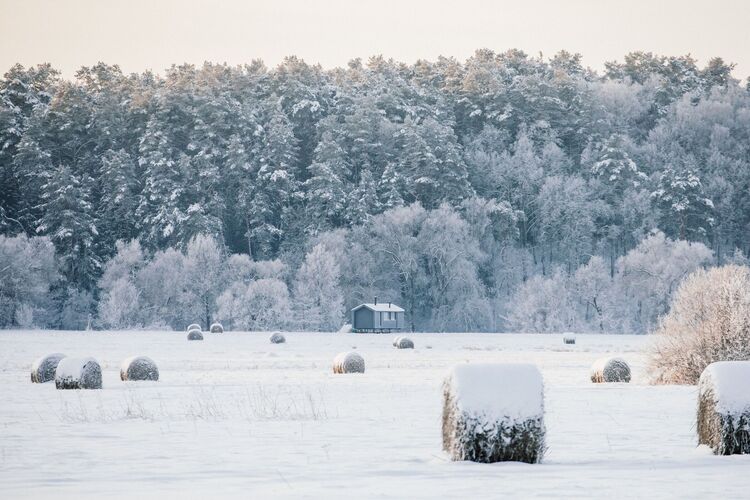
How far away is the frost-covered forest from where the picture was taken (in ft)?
314

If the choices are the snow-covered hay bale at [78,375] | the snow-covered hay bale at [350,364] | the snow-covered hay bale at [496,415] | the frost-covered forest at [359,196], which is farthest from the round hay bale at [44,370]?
the frost-covered forest at [359,196]

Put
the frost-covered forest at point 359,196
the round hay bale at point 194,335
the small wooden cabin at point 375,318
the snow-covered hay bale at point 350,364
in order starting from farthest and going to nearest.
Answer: the frost-covered forest at point 359,196 → the small wooden cabin at point 375,318 → the round hay bale at point 194,335 → the snow-covered hay bale at point 350,364

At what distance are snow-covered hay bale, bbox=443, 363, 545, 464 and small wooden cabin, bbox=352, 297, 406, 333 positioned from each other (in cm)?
7751

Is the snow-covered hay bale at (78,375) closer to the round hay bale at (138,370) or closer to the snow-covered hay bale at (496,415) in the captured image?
the round hay bale at (138,370)

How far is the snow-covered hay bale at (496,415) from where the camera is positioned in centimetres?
1224

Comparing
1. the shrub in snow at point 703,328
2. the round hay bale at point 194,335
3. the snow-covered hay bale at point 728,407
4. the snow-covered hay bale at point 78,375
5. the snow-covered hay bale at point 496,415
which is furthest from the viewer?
the round hay bale at point 194,335

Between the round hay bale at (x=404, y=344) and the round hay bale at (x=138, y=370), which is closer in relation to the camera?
the round hay bale at (x=138, y=370)

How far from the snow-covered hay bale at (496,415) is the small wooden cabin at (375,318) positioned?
77505 mm

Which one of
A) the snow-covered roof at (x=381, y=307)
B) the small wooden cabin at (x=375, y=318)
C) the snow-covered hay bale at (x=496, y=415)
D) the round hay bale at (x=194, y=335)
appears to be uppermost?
the snow-covered roof at (x=381, y=307)

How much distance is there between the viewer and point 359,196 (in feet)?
353

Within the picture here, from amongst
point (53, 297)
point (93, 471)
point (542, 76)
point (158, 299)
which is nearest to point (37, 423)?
point (93, 471)

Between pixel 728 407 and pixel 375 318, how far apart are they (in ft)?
254

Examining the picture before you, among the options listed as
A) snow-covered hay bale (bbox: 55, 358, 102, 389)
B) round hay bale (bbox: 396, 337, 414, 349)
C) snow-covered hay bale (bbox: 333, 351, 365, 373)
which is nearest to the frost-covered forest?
round hay bale (bbox: 396, 337, 414, 349)

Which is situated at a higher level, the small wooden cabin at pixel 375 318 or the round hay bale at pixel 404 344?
the small wooden cabin at pixel 375 318
